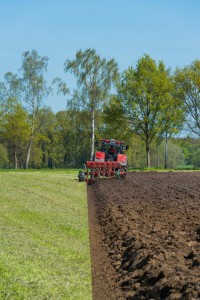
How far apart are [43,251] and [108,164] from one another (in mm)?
22207

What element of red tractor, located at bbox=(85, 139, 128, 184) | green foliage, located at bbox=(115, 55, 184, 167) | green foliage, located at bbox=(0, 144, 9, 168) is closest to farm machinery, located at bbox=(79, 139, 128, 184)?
red tractor, located at bbox=(85, 139, 128, 184)

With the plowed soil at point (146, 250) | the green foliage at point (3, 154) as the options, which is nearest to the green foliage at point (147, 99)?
the green foliage at point (3, 154)

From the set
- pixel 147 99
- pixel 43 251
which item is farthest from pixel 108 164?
pixel 147 99

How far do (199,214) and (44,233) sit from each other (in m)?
4.75

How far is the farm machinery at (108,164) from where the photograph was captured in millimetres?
30875

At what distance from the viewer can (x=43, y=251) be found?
9.61 meters

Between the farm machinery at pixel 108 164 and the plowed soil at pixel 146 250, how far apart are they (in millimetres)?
13698

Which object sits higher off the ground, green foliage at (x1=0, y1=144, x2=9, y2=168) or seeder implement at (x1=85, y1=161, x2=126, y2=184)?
green foliage at (x1=0, y1=144, x2=9, y2=168)

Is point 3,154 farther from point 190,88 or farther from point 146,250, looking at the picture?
point 146,250

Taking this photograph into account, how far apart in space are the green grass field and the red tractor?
13.8 meters

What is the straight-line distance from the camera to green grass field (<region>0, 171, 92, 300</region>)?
7.33 m

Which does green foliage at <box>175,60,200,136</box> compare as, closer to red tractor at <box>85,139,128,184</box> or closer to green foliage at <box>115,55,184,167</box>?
green foliage at <box>115,55,184,167</box>

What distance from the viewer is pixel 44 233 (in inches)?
456

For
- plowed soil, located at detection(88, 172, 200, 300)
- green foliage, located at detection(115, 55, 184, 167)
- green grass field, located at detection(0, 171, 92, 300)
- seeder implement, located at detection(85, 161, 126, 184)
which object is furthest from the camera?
green foliage, located at detection(115, 55, 184, 167)
